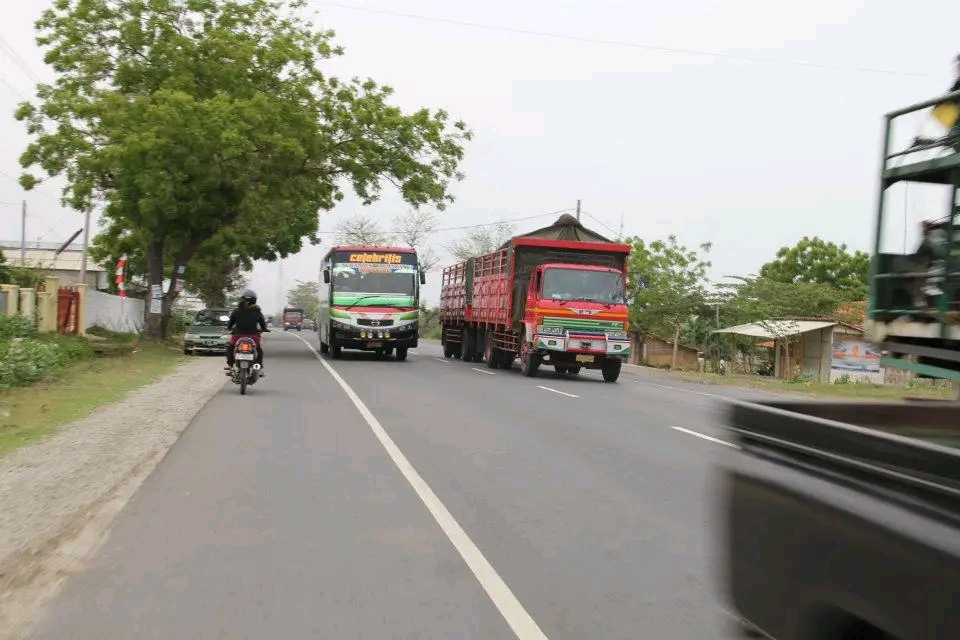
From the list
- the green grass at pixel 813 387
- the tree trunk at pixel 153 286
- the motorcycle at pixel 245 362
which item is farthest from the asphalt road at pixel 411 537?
the tree trunk at pixel 153 286

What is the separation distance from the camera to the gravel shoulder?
5785 millimetres

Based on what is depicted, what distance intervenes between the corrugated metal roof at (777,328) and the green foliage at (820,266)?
946 inches

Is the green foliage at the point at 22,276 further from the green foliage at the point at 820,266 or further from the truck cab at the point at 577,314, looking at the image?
the green foliage at the point at 820,266

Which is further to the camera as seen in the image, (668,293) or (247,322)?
(668,293)

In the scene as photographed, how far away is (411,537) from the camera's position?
22.9 ft

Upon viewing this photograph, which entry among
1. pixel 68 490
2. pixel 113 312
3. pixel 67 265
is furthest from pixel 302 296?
pixel 68 490

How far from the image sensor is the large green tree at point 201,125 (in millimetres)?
28406

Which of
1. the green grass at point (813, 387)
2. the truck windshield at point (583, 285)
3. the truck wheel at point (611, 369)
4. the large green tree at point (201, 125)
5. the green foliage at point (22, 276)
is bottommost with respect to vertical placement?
the green grass at point (813, 387)

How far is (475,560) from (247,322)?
12.4 meters

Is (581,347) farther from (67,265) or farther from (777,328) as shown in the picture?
(67,265)

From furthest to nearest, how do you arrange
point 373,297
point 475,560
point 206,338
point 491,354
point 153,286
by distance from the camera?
1. point 153,286
2. point 206,338
3. point 373,297
4. point 491,354
5. point 475,560

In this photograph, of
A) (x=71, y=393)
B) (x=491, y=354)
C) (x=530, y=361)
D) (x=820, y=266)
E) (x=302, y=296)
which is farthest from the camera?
(x=302, y=296)

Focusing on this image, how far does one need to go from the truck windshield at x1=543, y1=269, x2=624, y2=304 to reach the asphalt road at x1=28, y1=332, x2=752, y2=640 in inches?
403

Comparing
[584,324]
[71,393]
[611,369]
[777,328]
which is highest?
[777,328]
